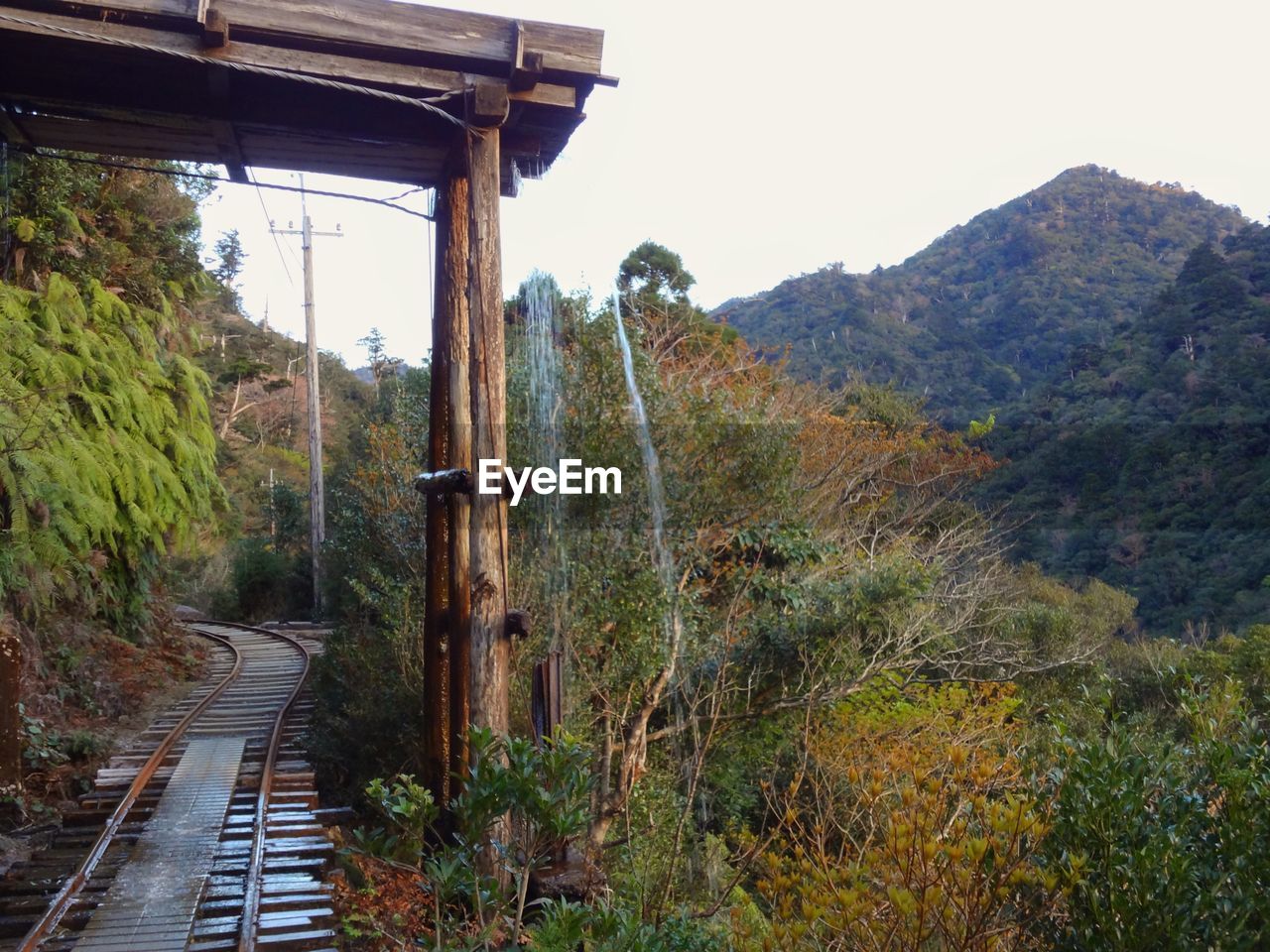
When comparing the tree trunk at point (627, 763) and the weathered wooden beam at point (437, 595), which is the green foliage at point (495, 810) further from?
the tree trunk at point (627, 763)

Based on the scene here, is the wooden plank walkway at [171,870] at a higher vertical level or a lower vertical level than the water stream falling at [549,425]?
lower

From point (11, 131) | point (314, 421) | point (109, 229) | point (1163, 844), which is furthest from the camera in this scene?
point (314, 421)

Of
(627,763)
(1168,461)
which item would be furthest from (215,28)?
(1168,461)

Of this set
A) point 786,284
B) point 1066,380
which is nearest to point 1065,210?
point 786,284

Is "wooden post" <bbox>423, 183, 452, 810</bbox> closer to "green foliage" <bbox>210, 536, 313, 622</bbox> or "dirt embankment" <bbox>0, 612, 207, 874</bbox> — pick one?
"dirt embankment" <bbox>0, 612, 207, 874</bbox>

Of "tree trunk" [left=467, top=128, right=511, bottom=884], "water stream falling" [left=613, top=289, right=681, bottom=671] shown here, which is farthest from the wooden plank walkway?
"water stream falling" [left=613, top=289, right=681, bottom=671]

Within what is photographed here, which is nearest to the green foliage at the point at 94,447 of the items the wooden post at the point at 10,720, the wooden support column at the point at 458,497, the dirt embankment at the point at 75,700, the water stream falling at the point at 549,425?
the dirt embankment at the point at 75,700

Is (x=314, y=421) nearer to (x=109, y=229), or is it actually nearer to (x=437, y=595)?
(x=109, y=229)
